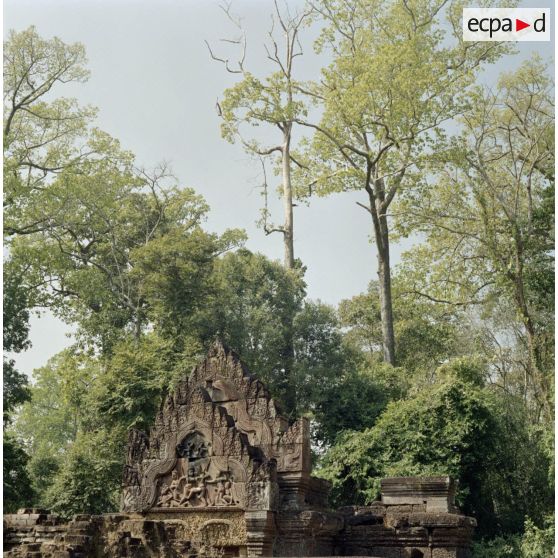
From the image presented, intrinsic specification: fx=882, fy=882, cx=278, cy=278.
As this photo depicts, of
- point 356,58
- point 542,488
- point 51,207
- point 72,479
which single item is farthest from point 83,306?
point 542,488

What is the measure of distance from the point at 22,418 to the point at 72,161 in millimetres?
17232

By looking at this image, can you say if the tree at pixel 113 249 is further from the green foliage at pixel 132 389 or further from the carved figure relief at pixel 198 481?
the carved figure relief at pixel 198 481

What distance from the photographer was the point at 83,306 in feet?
90.7

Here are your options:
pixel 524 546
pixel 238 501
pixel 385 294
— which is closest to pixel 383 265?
pixel 385 294

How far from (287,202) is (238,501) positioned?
16.0 meters

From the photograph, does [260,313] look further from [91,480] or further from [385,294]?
[91,480]

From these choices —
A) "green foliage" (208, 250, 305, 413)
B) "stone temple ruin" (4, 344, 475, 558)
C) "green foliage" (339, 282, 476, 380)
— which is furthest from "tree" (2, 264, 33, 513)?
"green foliage" (339, 282, 476, 380)

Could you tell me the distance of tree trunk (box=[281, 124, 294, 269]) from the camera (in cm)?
2602

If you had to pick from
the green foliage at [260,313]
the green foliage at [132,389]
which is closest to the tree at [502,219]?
the green foliage at [260,313]

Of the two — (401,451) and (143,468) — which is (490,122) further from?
(143,468)

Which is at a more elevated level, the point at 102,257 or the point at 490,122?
the point at 490,122

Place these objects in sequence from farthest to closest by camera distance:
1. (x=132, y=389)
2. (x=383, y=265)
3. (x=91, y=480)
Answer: (x=383, y=265), (x=132, y=389), (x=91, y=480)

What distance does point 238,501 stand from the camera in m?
11.8

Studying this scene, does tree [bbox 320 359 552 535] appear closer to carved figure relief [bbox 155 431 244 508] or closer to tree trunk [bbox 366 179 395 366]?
tree trunk [bbox 366 179 395 366]
